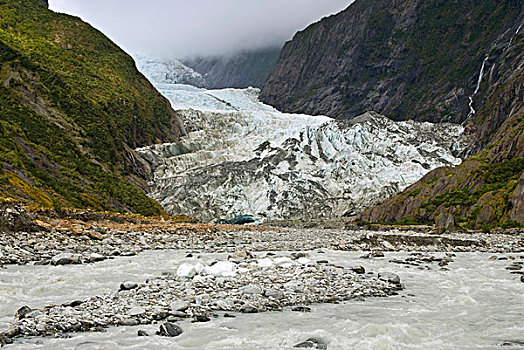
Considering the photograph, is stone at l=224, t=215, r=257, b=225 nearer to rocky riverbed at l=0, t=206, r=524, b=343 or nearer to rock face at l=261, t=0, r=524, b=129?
rocky riverbed at l=0, t=206, r=524, b=343

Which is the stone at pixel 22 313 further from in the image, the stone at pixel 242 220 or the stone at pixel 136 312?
the stone at pixel 242 220

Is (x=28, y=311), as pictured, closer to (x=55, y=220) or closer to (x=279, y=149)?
(x=55, y=220)

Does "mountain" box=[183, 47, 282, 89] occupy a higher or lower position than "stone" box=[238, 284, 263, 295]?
higher

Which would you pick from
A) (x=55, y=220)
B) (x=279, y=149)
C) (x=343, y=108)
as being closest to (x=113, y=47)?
(x=279, y=149)

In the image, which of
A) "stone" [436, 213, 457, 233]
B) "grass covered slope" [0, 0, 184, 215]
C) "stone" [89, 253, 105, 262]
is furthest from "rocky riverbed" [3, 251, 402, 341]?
"stone" [436, 213, 457, 233]

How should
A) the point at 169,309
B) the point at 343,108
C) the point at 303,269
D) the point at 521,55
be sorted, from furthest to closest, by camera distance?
the point at 343,108 → the point at 521,55 → the point at 303,269 → the point at 169,309

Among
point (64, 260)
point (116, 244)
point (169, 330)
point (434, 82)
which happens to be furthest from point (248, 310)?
point (434, 82)
